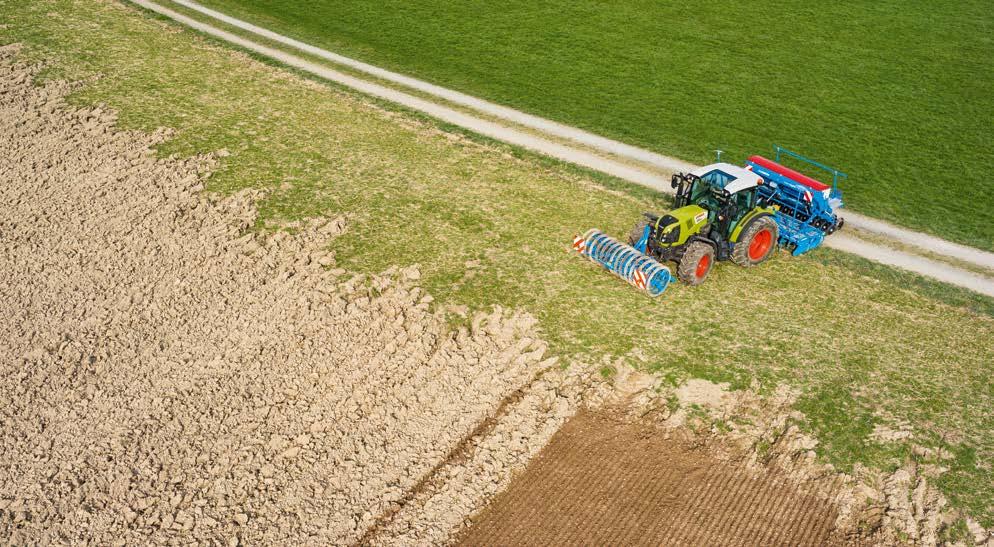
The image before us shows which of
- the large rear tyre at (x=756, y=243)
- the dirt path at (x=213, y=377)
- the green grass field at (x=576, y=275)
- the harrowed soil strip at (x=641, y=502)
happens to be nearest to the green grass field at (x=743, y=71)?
the green grass field at (x=576, y=275)

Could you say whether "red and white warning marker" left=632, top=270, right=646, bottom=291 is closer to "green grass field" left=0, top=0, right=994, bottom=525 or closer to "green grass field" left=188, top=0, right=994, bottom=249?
"green grass field" left=0, top=0, right=994, bottom=525

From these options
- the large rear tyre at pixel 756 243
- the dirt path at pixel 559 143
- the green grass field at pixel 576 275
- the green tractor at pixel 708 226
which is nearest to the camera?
the green grass field at pixel 576 275

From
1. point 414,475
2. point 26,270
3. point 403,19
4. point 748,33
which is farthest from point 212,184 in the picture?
point 748,33

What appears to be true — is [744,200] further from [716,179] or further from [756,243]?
[756,243]

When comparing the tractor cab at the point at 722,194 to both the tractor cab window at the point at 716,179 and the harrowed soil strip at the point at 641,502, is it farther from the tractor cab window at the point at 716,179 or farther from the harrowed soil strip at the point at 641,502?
the harrowed soil strip at the point at 641,502

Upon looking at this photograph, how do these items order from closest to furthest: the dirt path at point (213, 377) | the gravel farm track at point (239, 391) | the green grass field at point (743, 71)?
the gravel farm track at point (239, 391) < the dirt path at point (213, 377) < the green grass field at point (743, 71)

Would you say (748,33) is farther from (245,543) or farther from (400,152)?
(245,543)
